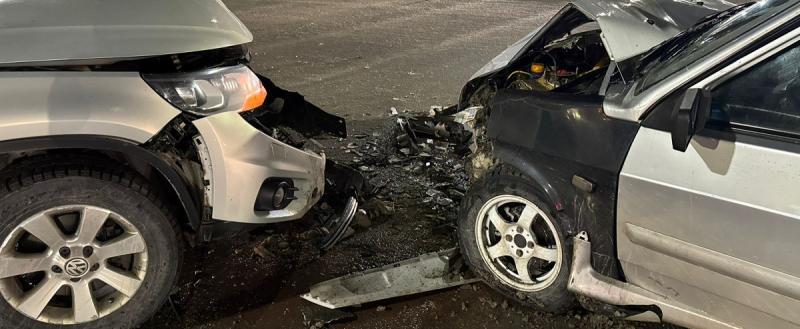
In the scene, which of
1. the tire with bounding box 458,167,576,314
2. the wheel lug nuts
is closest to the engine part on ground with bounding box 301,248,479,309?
the tire with bounding box 458,167,576,314

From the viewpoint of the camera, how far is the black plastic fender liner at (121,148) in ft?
7.24

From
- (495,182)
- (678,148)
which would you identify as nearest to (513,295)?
(495,182)

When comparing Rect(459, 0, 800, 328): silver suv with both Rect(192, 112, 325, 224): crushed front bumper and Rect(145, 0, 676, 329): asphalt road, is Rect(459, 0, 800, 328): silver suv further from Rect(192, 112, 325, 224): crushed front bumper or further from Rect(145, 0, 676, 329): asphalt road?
Rect(192, 112, 325, 224): crushed front bumper

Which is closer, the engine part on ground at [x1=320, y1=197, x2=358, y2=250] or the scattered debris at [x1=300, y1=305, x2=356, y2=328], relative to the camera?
the scattered debris at [x1=300, y1=305, x2=356, y2=328]

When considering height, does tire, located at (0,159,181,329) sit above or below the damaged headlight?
below

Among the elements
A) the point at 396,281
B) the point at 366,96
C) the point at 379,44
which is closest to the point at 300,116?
the point at 396,281

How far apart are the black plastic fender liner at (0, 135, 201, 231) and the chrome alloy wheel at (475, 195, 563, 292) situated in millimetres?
1415

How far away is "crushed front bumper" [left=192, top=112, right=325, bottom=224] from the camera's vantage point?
2.48 m

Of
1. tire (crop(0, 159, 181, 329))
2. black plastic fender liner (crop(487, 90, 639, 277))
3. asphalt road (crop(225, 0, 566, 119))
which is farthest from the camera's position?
asphalt road (crop(225, 0, 566, 119))

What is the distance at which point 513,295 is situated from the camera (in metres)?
2.93

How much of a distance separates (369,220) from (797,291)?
2380 millimetres

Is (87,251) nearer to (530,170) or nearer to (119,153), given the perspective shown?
(119,153)

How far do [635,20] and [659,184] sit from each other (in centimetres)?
141

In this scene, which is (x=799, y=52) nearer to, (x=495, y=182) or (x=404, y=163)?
(x=495, y=182)
